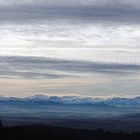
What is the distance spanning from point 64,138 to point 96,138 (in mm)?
21839

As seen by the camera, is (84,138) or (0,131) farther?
(84,138)

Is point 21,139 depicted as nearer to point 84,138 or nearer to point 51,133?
point 51,133

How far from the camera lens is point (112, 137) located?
178 m

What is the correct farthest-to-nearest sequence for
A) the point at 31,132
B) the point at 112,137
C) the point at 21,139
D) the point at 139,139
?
the point at 112,137
the point at 139,139
the point at 31,132
the point at 21,139

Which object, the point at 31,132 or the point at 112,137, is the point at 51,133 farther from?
the point at 112,137

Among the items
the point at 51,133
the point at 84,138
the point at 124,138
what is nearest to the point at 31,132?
the point at 51,133

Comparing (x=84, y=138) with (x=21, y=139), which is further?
(x=84, y=138)

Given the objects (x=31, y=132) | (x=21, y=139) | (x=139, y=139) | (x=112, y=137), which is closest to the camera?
(x=21, y=139)

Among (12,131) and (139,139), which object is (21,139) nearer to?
(12,131)

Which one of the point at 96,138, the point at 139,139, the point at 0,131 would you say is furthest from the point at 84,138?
the point at 0,131

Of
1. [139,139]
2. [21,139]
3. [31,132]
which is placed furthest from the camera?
[139,139]

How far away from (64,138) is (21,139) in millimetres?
14179

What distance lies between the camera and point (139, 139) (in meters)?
164

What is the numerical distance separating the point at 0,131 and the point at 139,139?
37831 millimetres
